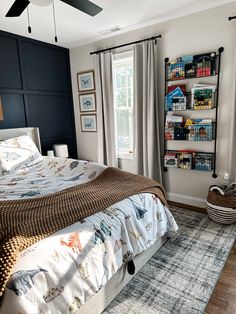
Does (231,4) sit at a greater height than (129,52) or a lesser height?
greater

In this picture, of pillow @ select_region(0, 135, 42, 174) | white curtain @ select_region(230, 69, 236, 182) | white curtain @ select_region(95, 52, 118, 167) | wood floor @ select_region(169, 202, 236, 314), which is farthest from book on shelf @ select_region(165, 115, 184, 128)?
pillow @ select_region(0, 135, 42, 174)

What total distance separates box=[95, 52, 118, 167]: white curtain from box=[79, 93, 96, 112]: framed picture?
0.70 ft

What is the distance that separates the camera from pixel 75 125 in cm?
429

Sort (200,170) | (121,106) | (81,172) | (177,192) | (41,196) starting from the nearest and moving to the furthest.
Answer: (41,196), (81,172), (200,170), (177,192), (121,106)

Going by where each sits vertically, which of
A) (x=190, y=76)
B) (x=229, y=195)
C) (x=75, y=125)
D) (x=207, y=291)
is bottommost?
(x=207, y=291)

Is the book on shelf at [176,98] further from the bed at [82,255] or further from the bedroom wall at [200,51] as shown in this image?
the bed at [82,255]

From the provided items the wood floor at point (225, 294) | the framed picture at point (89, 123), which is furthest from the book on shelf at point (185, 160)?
the framed picture at point (89, 123)

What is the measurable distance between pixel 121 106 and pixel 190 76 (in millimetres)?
1210

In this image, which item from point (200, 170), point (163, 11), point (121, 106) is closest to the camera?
point (163, 11)

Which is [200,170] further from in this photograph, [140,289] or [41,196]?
[41,196]

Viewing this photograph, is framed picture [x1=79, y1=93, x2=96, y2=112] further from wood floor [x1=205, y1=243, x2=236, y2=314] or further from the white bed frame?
wood floor [x1=205, y1=243, x2=236, y2=314]

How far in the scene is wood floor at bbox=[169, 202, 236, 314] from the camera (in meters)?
1.49

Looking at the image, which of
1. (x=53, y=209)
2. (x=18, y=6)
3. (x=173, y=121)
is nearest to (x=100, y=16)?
(x=18, y=6)

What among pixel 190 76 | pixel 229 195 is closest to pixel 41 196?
pixel 229 195
